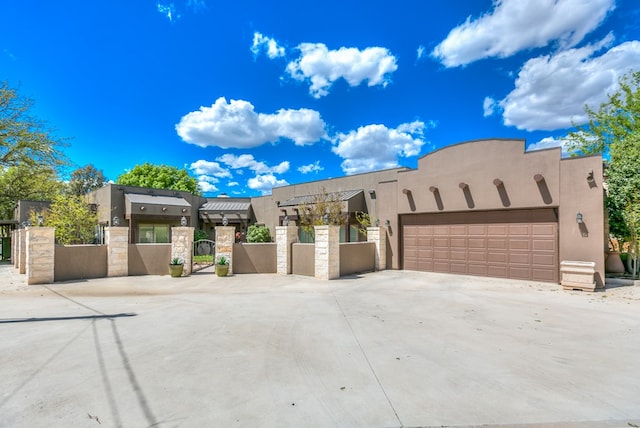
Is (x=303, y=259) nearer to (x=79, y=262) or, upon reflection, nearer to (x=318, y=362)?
(x=79, y=262)

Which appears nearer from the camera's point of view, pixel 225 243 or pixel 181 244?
pixel 181 244

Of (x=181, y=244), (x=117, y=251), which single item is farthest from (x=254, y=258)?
(x=117, y=251)

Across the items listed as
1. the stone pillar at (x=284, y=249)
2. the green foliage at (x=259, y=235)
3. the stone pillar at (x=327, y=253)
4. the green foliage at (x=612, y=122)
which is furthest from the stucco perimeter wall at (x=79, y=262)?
the green foliage at (x=612, y=122)

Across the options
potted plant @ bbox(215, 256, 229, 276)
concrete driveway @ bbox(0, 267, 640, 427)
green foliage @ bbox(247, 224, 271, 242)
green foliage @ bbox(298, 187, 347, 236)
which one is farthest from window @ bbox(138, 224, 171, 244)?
concrete driveway @ bbox(0, 267, 640, 427)

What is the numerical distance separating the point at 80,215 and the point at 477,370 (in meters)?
17.3

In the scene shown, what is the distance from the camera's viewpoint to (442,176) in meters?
13.5

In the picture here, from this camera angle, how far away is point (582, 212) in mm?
10367

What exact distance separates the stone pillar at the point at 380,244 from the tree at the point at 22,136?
2149 centimetres

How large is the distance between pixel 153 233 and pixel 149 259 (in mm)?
9613

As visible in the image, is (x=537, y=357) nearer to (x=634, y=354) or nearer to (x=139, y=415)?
(x=634, y=354)

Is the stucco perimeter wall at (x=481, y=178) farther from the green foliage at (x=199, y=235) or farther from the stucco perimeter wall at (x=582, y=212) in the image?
the green foliage at (x=199, y=235)

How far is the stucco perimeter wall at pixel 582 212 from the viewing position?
10055mm

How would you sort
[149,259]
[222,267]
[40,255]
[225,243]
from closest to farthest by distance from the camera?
[40,255] → [222,267] → [149,259] → [225,243]

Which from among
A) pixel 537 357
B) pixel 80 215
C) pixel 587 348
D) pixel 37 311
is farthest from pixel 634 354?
pixel 80 215
